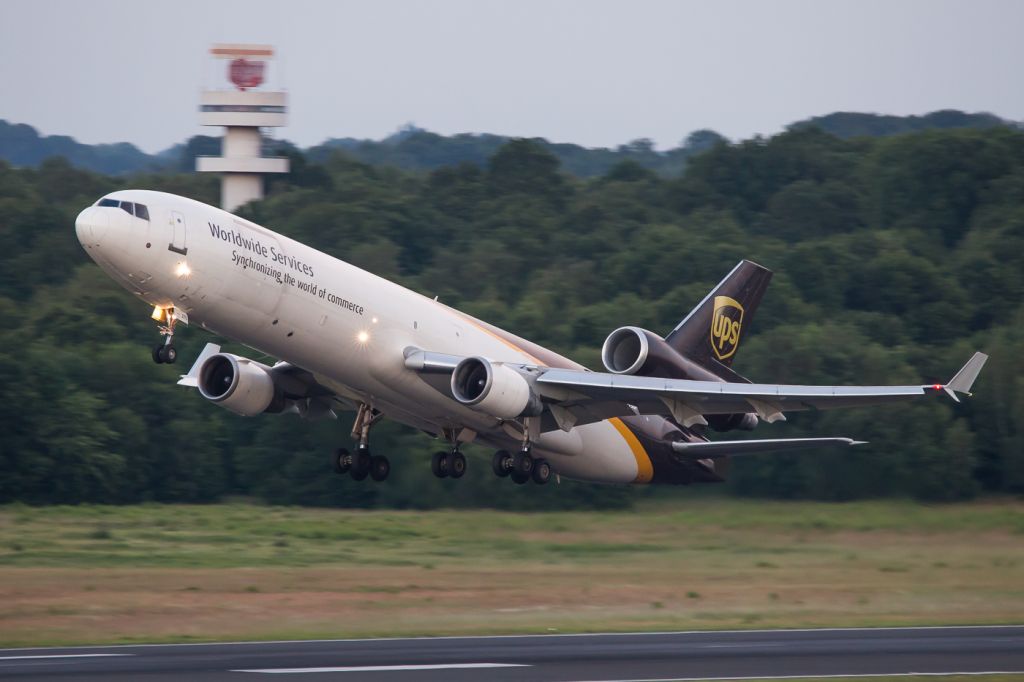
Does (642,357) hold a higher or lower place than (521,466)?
higher

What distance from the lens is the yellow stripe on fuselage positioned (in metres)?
35.0

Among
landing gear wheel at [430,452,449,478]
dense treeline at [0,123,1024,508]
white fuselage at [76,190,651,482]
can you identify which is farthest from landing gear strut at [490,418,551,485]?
dense treeline at [0,123,1024,508]

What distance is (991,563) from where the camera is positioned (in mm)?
35562

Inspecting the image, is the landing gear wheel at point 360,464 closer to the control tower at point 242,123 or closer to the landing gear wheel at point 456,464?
the landing gear wheel at point 456,464

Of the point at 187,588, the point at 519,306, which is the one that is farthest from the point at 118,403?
the point at 187,588

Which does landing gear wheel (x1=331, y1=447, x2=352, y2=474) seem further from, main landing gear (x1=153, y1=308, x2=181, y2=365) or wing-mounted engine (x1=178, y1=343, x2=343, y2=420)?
main landing gear (x1=153, y1=308, x2=181, y2=365)

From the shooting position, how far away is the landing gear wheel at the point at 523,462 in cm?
3158

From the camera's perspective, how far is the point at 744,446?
33.6 meters

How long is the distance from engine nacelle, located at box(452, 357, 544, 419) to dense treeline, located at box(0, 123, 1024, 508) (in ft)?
40.6

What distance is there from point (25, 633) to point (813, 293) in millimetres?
51280

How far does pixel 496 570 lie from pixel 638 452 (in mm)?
4262

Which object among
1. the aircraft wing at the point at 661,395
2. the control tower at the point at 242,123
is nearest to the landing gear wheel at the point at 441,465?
the aircraft wing at the point at 661,395

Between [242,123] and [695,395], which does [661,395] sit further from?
[242,123]

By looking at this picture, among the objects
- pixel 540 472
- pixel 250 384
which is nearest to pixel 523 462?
pixel 540 472
